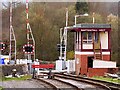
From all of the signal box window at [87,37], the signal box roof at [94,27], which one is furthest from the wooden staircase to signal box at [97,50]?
the signal box roof at [94,27]

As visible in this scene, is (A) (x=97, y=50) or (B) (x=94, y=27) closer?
(B) (x=94, y=27)

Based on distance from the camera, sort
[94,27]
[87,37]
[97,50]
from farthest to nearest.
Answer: [87,37] → [97,50] → [94,27]

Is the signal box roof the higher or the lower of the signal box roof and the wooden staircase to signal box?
the higher

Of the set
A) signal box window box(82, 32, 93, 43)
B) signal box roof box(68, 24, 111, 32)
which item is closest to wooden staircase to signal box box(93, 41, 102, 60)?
signal box window box(82, 32, 93, 43)

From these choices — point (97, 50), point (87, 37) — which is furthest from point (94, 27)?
point (97, 50)

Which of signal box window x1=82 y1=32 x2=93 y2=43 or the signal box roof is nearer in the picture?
the signal box roof

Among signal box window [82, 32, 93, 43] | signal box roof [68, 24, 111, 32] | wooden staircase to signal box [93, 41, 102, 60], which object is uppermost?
signal box roof [68, 24, 111, 32]

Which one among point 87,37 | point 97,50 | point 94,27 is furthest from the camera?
point 87,37

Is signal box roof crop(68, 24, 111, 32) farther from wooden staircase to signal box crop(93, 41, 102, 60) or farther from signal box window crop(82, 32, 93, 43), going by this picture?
wooden staircase to signal box crop(93, 41, 102, 60)

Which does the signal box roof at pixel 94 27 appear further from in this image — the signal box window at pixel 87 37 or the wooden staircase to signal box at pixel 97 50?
the wooden staircase to signal box at pixel 97 50

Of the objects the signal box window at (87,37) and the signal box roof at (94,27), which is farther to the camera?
the signal box window at (87,37)

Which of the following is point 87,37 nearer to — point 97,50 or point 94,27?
point 94,27

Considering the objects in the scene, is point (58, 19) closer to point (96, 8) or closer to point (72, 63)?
point (96, 8)

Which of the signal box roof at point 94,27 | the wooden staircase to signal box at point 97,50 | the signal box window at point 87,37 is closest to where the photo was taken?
the signal box roof at point 94,27
